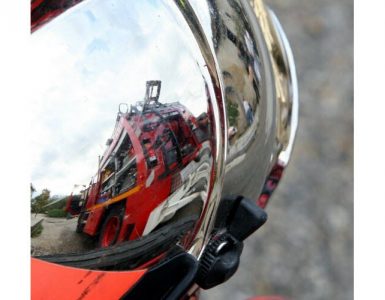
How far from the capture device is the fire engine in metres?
0.98

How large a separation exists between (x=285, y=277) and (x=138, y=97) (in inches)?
78.0

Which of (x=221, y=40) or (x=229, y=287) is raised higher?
(x=221, y=40)

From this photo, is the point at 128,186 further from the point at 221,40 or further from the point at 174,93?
the point at 221,40

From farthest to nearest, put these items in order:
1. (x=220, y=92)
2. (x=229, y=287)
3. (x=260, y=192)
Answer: (x=229, y=287) < (x=260, y=192) < (x=220, y=92)

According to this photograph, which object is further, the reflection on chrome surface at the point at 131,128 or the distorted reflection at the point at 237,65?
the distorted reflection at the point at 237,65

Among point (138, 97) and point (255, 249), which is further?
point (255, 249)

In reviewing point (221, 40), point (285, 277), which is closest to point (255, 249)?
point (285, 277)

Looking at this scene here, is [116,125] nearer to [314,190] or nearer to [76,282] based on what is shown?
[76,282]

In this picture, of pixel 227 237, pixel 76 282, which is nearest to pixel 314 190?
pixel 227 237

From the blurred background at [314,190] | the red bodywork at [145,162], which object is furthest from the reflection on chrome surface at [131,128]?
the blurred background at [314,190]

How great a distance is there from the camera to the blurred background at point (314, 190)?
2.87 meters

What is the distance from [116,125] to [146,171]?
0.22ft

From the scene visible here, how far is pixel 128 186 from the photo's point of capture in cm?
100

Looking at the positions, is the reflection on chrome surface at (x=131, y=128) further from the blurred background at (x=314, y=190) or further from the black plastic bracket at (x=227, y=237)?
the blurred background at (x=314, y=190)
